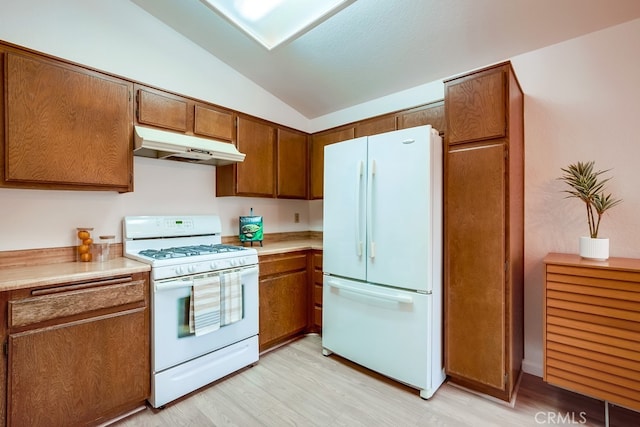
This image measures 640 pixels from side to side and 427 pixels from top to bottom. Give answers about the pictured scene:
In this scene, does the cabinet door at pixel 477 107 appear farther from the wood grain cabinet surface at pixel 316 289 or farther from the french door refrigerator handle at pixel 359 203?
the wood grain cabinet surface at pixel 316 289

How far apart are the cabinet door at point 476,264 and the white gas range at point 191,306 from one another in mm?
1534

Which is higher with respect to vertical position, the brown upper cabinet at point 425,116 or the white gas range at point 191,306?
the brown upper cabinet at point 425,116

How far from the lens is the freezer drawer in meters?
1.97

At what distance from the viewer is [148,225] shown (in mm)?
2363

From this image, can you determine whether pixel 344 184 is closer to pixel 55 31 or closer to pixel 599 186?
pixel 599 186

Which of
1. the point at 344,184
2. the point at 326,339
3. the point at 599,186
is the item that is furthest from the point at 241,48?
the point at 599,186

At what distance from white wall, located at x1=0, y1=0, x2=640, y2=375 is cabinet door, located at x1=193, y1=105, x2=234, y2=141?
1.09ft

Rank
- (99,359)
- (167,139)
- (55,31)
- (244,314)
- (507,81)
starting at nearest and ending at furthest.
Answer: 1. (99,359)
2. (507,81)
3. (55,31)
4. (167,139)
5. (244,314)

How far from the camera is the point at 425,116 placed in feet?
8.32

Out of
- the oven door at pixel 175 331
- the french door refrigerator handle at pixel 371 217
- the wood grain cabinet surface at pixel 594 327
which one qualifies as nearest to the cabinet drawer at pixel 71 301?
the oven door at pixel 175 331

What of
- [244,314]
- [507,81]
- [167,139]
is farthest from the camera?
[244,314]

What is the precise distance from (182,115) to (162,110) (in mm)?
157

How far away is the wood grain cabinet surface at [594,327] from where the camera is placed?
1.55 metres

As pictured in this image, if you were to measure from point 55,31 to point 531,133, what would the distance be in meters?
3.56
